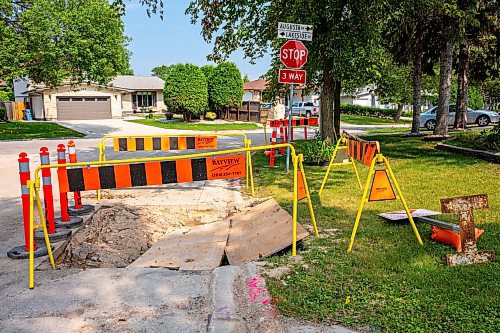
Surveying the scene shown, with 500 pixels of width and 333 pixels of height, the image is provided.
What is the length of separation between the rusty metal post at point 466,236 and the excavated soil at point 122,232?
3.79 m

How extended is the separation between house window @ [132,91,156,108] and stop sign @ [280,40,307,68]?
50936 mm

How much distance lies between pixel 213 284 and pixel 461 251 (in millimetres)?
2595

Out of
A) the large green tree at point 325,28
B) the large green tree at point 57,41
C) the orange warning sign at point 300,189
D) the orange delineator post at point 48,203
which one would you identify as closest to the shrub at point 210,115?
the large green tree at point 57,41

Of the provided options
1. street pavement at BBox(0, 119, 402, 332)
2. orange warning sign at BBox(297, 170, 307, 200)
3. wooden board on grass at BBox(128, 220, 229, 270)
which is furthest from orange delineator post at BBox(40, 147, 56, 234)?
orange warning sign at BBox(297, 170, 307, 200)

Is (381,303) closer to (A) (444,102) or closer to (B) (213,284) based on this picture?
(B) (213,284)

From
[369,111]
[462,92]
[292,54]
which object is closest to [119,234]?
[292,54]

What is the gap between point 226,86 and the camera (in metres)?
39.7

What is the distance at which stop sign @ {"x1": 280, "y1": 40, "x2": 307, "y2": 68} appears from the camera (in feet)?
33.2

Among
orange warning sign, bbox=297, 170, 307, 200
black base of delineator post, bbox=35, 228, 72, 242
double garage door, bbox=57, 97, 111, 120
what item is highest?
double garage door, bbox=57, 97, 111, 120

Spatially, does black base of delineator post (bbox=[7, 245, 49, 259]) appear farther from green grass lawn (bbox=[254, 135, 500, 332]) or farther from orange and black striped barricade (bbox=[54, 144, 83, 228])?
green grass lawn (bbox=[254, 135, 500, 332])

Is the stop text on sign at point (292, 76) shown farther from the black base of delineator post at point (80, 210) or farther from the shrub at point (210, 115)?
the shrub at point (210, 115)

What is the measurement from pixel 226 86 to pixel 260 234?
34909mm

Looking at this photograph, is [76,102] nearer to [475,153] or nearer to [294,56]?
[294,56]

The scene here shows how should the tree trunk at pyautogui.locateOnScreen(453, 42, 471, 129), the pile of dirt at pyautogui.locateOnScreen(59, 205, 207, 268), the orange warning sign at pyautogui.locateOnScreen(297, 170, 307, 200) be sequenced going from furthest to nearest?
the tree trunk at pyautogui.locateOnScreen(453, 42, 471, 129) < the orange warning sign at pyautogui.locateOnScreen(297, 170, 307, 200) < the pile of dirt at pyautogui.locateOnScreen(59, 205, 207, 268)
